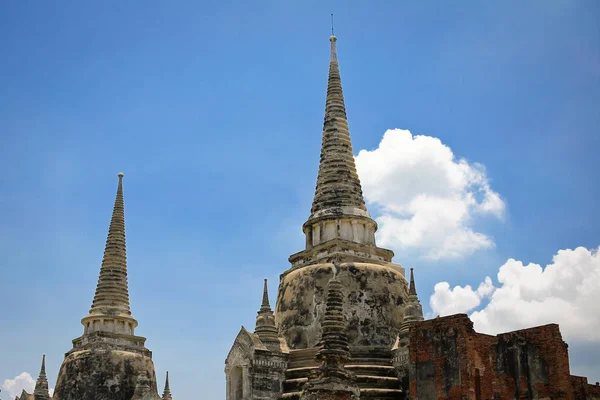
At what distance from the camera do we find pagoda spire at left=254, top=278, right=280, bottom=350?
34594mm

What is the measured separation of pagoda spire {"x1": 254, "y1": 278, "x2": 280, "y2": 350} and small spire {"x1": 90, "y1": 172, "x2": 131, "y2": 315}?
12.9 m

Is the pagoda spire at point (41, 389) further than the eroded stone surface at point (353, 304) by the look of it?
Yes

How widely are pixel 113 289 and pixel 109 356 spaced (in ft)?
13.4

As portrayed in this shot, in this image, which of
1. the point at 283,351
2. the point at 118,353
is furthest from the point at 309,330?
the point at 118,353

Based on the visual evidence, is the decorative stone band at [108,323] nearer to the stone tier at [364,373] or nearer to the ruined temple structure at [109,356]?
the ruined temple structure at [109,356]

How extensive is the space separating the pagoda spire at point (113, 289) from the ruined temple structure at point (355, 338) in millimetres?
11820

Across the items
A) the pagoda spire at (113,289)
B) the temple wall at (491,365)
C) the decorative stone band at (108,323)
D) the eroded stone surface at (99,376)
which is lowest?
the temple wall at (491,365)

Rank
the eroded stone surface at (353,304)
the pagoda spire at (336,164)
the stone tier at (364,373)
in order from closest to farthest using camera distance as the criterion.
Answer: the stone tier at (364,373) < the eroded stone surface at (353,304) < the pagoda spire at (336,164)

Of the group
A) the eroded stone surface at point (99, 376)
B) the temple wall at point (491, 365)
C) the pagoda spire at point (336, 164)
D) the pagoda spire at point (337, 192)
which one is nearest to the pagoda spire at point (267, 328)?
the pagoda spire at point (337, 192)

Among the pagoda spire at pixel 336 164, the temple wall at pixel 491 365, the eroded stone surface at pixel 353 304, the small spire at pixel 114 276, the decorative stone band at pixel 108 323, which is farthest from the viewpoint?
the small spire at pixel 114 276

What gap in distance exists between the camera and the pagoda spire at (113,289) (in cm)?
4527

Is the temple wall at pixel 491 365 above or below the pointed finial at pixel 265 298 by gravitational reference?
below

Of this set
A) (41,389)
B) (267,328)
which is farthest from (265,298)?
(41,389)

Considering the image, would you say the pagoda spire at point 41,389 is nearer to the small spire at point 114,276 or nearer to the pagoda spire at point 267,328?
the small spire at point 114,276
